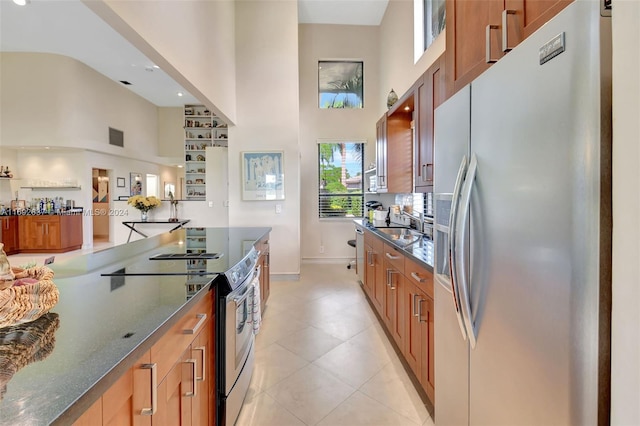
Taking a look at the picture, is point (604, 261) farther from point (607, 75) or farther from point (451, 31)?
point (451, 31)

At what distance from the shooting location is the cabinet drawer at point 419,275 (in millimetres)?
1683

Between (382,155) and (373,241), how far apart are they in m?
1.30

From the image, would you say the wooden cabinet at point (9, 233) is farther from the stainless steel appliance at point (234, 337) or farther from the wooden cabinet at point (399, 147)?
the wooden cabinet at point (399, 147)

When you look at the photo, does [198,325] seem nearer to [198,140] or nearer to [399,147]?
[399,147]

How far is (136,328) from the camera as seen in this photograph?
0.84m

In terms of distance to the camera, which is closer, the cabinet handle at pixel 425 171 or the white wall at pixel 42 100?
the cabinet handle at pixel 425 171

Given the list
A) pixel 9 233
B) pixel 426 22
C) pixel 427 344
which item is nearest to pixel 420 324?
pixel 427 344

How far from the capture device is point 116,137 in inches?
326

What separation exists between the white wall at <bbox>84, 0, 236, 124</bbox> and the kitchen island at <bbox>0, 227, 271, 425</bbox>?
4.77 feet

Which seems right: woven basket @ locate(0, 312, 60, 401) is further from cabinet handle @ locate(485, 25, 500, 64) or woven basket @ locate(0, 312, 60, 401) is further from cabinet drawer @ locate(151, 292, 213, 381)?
cabinet handle @ locate(485, 25, 500, 64)

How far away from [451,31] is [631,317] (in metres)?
1.55

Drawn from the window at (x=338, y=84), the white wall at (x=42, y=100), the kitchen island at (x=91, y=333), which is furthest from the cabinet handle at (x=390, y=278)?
the white wall at (x=42, y=100)

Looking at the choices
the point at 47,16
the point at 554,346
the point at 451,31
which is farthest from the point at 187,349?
the point at 47,16

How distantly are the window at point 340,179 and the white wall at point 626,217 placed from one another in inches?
205
